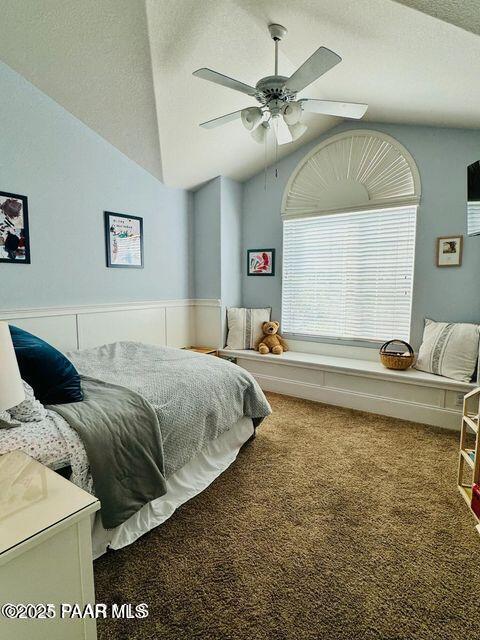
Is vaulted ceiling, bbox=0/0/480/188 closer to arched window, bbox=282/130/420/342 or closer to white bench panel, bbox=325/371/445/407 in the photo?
arched window, bbox=282/130/420/342

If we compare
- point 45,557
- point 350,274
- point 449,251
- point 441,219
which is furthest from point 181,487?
point 441,219

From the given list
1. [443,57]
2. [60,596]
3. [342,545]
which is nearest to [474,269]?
[443,57]

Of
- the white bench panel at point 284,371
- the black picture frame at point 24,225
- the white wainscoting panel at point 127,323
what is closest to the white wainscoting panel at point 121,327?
the white wainscoting panel at point 127,323

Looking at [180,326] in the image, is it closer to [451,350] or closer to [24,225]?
[24,225]

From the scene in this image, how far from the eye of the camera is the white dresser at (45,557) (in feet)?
2.68

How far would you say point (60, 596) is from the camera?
915mm

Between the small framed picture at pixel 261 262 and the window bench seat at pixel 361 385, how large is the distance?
105cm

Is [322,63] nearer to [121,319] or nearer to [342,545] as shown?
[342,545]

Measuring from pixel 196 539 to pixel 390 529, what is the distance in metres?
1.00

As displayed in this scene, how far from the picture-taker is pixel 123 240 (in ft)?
11.5

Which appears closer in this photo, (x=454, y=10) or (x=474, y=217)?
(x=454, y=10)

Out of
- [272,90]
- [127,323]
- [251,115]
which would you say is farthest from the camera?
[127,323]

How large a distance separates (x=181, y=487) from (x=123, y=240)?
249 cm

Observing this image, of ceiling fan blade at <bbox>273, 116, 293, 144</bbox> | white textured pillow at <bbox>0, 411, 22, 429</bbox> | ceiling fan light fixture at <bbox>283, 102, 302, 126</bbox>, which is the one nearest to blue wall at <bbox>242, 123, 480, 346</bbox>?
ceiling fan blade at <bbox>273, 116, 293, 144</bbox>
